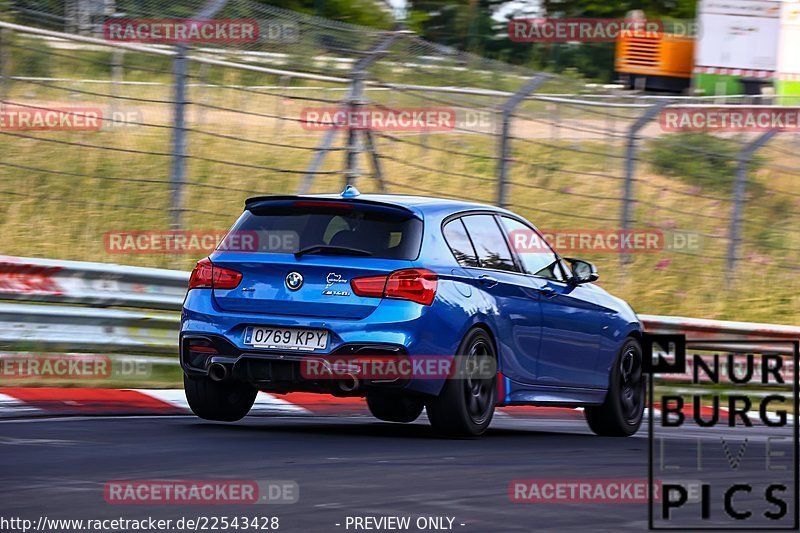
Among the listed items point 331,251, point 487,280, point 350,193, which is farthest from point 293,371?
point 487,280

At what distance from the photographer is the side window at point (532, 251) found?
33.7ft

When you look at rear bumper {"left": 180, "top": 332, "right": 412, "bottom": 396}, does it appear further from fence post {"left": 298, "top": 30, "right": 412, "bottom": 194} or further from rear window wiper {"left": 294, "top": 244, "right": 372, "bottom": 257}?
fence post {"left": 298, "top": 30, "right": 412, "bottom": 194}

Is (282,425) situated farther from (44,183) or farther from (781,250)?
(781,250)

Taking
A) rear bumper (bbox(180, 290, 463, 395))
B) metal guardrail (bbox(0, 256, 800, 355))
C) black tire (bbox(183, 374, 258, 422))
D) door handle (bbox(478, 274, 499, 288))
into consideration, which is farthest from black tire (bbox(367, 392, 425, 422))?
metal guardrail (bbox(0, 256, 800, 355))

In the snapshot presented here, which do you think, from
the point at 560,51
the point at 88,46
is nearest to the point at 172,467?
the point at 88,46

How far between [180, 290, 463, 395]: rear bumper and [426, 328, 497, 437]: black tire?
0.10 meters

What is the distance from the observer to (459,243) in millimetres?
9555

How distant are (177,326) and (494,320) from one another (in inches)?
140

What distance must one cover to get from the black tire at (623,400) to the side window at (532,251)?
0.96 m

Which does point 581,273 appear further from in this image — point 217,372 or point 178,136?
point 178,136

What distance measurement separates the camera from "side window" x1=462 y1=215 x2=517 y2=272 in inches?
385

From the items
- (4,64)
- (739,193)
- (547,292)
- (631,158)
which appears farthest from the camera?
(739,193)

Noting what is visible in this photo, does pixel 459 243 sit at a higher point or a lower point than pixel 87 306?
higher

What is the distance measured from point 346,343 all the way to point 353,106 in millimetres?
5729
